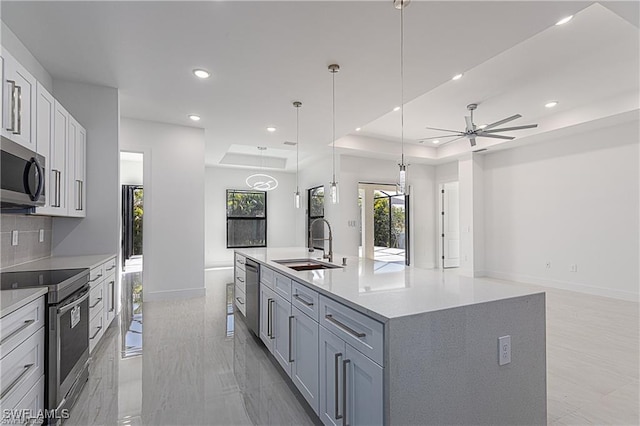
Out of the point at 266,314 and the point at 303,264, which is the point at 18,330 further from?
the point at 303,264

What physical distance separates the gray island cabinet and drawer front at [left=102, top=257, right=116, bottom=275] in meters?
2.26

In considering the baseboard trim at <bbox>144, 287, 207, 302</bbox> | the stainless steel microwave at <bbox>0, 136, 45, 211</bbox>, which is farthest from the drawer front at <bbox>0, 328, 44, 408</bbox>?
the baseboard trim at <bbox>144, 287, 207, 302</bbox>

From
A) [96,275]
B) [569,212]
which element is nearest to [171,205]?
[96,275]

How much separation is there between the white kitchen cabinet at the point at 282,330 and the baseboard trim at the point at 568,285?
5.34 m

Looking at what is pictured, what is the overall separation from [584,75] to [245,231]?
Answer: 7.60 m

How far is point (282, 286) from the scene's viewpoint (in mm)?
2424

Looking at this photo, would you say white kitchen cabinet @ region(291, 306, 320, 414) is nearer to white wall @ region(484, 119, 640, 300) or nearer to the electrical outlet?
the electrical outlet

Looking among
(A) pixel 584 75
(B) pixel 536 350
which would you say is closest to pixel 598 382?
(B) pixel 536 350

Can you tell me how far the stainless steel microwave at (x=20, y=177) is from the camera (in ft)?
6.05

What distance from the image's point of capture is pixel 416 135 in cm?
622

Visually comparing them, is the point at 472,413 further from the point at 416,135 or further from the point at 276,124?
the point at 416,135

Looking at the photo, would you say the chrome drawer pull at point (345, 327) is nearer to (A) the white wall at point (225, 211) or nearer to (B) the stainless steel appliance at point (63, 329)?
(B) the stainless steel appliance at point (63, 329)

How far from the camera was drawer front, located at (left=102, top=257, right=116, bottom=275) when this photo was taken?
3.01 metres

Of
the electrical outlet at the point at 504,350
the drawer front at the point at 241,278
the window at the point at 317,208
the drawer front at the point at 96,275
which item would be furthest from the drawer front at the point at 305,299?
the window at the point at 317,208
